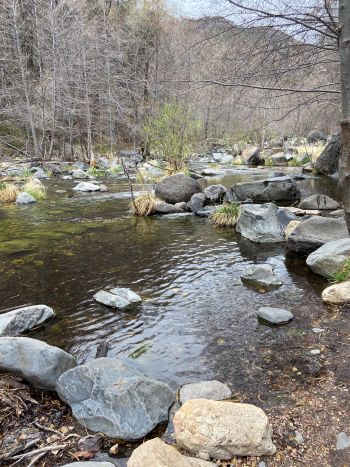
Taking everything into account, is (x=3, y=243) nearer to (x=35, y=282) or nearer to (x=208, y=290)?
(x=35, y=282)

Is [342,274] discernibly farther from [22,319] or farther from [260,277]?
[22,319]

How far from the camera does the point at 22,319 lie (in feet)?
13.6

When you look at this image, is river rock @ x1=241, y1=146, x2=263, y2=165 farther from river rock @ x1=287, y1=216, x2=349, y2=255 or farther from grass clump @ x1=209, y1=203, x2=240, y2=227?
river rock @ x1=287, y1=216, x2=349, y2=255

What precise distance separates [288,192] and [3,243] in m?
7.85

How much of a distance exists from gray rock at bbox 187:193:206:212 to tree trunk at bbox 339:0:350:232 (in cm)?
760

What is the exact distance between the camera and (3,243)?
25.3 ft

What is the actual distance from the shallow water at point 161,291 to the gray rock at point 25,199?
8.61 ft

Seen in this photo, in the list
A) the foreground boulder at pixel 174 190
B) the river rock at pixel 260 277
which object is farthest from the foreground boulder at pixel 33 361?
the foreground boulder at pixel 174 190

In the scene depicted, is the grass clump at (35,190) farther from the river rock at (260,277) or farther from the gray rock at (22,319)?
the river rock at (260,277)

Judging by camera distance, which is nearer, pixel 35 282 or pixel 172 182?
pixel 35 282

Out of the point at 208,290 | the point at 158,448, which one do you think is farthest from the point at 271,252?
the point at 158,448

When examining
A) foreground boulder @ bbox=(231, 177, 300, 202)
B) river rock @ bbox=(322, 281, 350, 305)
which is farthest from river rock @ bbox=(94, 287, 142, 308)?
foreground boulder @ bbox=(231, 177, 300, 202)

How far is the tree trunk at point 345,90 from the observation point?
267cm

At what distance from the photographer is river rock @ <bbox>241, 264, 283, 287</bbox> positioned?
5316 mm
